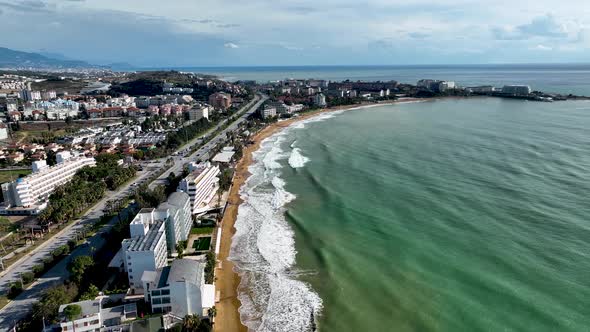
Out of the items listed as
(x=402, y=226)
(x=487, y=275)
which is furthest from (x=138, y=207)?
(x=487, y=275)

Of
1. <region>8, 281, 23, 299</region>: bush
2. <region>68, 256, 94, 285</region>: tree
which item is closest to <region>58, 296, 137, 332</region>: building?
<region>68, 256, 94, 285</region>: tree

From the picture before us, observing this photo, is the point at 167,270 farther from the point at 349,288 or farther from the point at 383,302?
the point at 383,302

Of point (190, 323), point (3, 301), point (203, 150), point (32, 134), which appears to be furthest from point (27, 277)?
point (32, 134)

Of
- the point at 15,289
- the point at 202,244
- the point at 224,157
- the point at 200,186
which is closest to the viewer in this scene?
the point at 15,289

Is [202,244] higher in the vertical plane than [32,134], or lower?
lower

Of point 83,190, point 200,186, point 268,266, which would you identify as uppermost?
point 200,186

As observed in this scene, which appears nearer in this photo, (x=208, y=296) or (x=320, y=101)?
(x=208, y=296)

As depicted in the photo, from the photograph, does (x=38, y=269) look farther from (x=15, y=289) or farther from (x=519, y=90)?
(x=519, y=90)
